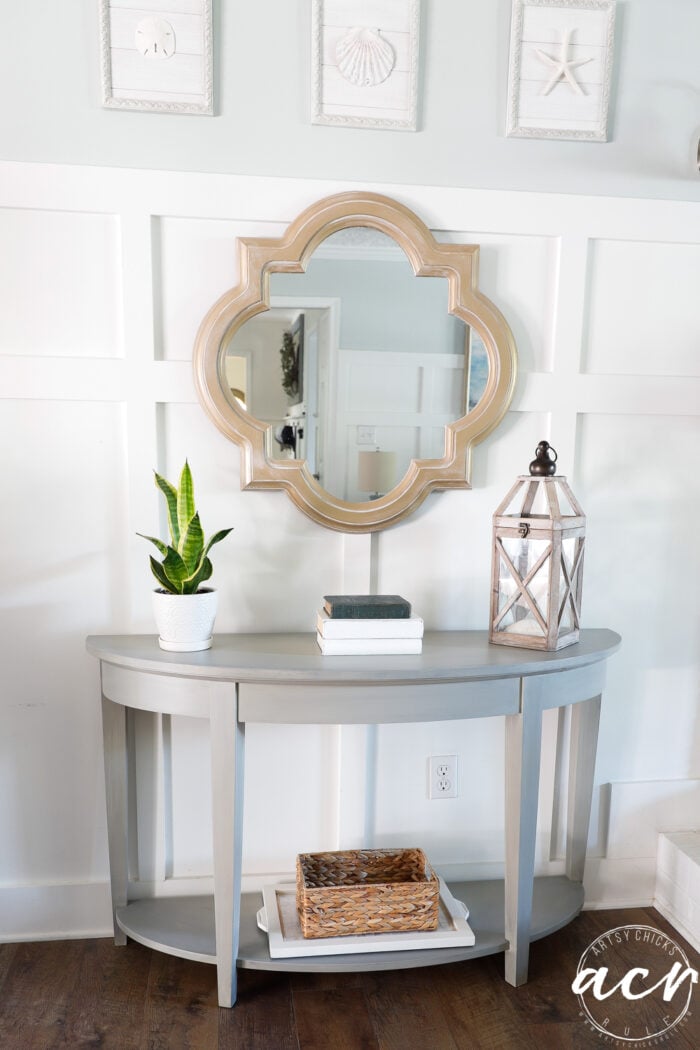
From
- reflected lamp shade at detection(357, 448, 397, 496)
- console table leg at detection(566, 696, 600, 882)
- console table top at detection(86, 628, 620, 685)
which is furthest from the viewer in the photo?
console table leg at detection(566, 696, 600, 882)

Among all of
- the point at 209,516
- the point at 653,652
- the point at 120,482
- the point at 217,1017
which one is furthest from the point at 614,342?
the point at 217,1017

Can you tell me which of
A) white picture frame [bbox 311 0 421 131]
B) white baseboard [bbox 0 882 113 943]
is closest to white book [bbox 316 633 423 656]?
white baseboard [bbox 0 882 113 943]

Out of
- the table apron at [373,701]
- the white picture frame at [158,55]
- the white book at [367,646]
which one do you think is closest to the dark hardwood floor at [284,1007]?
the table apron at [373,701]

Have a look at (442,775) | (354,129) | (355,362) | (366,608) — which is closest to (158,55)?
(354,129)

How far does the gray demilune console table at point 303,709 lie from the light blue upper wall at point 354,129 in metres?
1.16

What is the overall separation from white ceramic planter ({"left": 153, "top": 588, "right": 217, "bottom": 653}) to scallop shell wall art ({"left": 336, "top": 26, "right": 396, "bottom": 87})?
1293mm

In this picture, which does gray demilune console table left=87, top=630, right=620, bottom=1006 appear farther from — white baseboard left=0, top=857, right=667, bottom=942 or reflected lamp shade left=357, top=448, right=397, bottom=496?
reflected lamp shade left=357, top=448, right=397, bottom=496

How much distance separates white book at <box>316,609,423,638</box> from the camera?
1.85 metres

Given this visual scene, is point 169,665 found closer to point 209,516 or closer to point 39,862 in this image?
point 209,516

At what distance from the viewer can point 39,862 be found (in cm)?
210

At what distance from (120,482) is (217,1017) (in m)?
1.26

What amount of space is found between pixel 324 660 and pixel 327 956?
0.69 m

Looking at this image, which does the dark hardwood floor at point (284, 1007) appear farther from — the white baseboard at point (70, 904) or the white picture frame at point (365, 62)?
the white picture frame at point (365, 62)

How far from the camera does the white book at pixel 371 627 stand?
1850 millimetres
